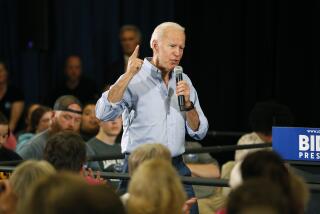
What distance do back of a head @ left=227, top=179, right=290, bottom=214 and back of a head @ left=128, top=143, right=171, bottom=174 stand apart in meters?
1.50

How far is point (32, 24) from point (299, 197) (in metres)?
6.85

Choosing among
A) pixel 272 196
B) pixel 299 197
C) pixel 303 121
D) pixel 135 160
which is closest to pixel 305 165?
pixel 135 160

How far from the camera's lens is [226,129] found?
985cm

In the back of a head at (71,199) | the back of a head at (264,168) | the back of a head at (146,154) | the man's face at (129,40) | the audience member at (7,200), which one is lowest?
the audience member at (7,200)

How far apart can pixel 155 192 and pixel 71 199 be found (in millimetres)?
1057

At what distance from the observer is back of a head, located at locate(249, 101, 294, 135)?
7.48 m

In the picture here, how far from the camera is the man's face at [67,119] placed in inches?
312

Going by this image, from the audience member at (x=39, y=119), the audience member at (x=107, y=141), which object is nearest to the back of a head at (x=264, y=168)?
the audience member at (x=107, y=141)

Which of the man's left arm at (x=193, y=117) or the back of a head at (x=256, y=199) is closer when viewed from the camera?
the back of a head at (x=256, y=199)

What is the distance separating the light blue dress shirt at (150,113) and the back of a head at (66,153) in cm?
19

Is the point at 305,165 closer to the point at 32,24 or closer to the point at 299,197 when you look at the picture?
the point at 299,197

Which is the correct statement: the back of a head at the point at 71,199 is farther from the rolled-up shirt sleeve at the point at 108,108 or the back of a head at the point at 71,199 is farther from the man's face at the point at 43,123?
the man's face at the point at 43,123

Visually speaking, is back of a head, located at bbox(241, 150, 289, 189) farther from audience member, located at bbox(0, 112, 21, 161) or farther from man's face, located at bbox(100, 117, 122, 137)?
man's face, located at bbox(100, 117, 122, 137)

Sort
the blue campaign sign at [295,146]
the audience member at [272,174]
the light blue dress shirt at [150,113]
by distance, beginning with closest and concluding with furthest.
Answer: the audience member at [272,174] → the blue campaign sign at [295,146] → the light blue dress shirt at [150,113]
